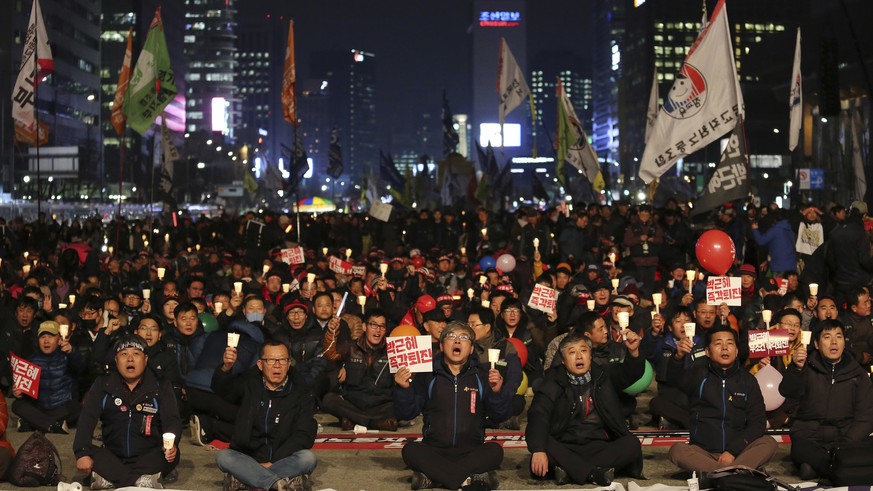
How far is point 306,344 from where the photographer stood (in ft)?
41.2

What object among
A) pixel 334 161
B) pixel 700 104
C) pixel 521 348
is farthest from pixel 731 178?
pixel 334 161

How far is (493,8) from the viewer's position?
196 meters

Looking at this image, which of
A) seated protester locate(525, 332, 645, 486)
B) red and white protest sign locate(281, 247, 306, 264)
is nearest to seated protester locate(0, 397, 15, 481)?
seated protester locate(525, 332, 645, 486)

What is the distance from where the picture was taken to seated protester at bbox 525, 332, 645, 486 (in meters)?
9.26

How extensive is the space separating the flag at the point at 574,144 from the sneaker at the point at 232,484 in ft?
64.0

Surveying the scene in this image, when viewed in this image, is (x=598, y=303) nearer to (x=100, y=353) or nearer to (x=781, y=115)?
(x=100, y=353)

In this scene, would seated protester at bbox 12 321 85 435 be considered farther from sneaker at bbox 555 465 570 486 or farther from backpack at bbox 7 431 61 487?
sneaker at bbox 555 465 570 486

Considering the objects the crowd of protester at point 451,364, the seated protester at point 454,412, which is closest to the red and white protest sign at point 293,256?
the crowd of protester at point 451,364

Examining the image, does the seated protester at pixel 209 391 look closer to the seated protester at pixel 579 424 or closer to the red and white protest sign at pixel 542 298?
the seated protester at pixel 579 424

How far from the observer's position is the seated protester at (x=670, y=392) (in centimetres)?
1195

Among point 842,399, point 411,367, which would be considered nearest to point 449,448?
point 411,367

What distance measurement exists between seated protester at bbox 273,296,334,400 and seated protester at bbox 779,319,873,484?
4.93 m

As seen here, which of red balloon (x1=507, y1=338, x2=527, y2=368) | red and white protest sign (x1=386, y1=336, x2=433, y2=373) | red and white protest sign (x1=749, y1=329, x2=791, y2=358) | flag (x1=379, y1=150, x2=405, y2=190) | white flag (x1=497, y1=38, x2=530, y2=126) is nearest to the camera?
red and white protest sign (x1=386, y1=336, x2=433, y2=373)

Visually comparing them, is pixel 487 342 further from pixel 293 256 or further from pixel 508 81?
pixel 508 81
